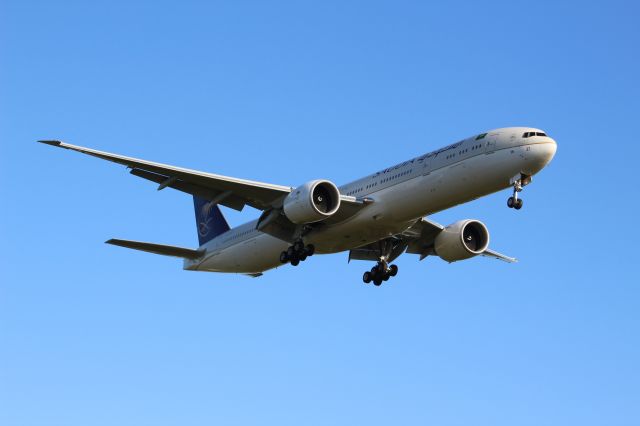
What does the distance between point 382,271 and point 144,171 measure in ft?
38.2

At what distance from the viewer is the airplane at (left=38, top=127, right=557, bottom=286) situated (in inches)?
1387

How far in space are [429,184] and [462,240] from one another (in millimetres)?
6358

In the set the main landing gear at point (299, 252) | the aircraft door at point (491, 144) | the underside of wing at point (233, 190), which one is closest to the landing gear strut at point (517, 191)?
the aircraft door at point (491, 144)

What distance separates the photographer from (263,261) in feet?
139

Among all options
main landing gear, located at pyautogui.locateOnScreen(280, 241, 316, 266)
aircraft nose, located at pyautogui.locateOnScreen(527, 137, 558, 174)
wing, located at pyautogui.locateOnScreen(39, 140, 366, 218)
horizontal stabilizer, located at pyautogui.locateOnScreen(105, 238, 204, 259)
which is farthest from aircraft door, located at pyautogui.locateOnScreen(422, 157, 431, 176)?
horizontal stabilizer, located at pyautogui.locateOnScreen(105, 238, 204, 259)

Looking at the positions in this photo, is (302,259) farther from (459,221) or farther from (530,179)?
(530,179)

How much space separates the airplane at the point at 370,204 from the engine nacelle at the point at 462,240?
4 centimetres

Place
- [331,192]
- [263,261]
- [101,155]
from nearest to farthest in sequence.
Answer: [101,155], [331,192], [263,261]

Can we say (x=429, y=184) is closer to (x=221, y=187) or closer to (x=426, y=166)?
(x=426, y=166)

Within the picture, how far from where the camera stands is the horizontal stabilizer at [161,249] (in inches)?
1602

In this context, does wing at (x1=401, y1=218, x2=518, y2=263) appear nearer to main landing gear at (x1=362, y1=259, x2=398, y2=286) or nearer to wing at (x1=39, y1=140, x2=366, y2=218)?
main landing gear at (x1=362, y1=259, x2=398, y2=286)


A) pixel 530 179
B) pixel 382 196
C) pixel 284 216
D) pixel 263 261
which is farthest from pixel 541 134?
pixel 263 261

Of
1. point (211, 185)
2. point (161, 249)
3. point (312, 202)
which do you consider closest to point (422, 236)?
point (312, 202)

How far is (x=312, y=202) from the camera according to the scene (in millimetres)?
36781
